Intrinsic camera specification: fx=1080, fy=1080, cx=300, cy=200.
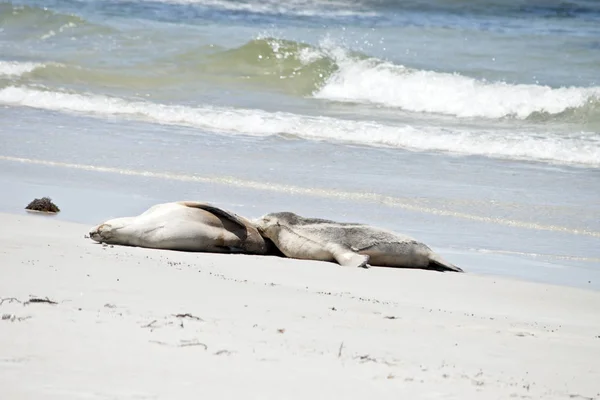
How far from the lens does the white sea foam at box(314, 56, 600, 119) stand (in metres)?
17.2

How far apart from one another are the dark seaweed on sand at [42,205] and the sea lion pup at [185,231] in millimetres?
1265

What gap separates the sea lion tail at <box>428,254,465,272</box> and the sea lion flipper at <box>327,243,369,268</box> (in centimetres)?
45

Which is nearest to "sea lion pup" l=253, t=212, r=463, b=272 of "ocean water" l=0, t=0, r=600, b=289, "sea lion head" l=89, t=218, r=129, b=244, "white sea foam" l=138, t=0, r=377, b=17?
"ocean water" l=0, t=0, r=600, b=289

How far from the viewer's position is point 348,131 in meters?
14.3

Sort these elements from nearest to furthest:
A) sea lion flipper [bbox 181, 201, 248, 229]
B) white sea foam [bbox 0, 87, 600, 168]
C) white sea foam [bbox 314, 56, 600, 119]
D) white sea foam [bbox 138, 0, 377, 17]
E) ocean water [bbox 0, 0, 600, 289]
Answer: sea lion flipper [bbox 181, 201, 248, 229] → ocean water [bbox 0, 0, 600, 289] → white sea foam [bbox 0, 87, 600, 168] → white sea foam [bbox 314, 56, 600, 119] → white sea foam [bbox 138, 0, 377, 17]

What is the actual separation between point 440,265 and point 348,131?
23.0 ft

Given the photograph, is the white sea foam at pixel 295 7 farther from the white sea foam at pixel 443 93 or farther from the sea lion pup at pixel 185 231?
the sea lion pup at pixel 185 231

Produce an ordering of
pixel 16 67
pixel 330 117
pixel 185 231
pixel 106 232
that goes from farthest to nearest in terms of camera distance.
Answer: pixel 16 67 < pixel 330 117 < pixel 185 231 < pixel 106 232

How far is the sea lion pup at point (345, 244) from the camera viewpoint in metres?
7.52

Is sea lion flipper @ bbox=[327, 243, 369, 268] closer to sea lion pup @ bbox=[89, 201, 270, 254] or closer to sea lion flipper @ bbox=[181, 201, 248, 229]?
sea lion pup @ bbox=[89, 201, 270, 254]

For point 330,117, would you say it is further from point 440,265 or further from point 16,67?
point 440,265

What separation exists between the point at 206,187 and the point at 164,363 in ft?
19.8

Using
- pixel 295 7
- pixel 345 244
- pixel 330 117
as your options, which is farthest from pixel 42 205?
pixel 295 7

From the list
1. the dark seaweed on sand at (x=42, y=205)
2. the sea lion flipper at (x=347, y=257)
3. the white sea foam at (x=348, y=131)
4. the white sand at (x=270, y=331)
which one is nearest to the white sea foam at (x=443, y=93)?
the white sea foam at (x=348, y=131)
